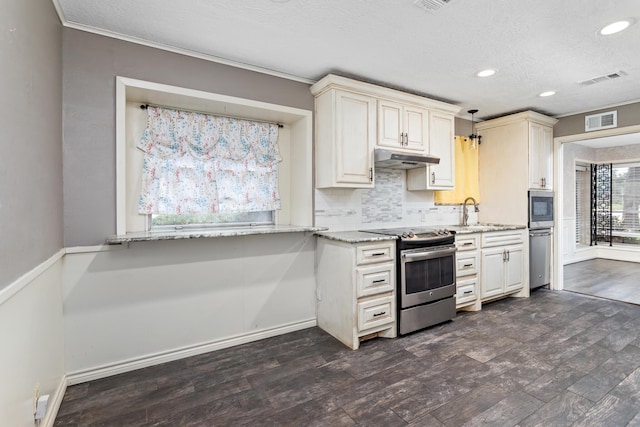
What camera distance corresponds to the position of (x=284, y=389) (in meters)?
2.12

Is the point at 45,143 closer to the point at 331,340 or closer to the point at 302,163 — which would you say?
the point at 302,163

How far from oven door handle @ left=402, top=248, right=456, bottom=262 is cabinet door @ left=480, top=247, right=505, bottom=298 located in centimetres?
79

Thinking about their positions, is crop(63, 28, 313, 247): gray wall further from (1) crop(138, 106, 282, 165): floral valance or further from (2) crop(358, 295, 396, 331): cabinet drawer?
(2) crop(358, 295, 396, 331): cabinet drawer

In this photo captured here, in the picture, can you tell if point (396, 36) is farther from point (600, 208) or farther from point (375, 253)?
point (600, 208)

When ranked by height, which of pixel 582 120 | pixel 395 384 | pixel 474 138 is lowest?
pixel 395 384

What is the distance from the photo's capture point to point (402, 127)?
3.36m

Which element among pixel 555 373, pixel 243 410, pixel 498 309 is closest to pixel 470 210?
pixel 498 309

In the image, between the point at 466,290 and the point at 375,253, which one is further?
the point at 466,290

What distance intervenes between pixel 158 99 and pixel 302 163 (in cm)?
135

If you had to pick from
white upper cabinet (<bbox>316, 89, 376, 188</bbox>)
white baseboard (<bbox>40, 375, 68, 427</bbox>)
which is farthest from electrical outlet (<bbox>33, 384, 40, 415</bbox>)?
white upper cabinet (<bbox>316, 89, 376, 188</bbox>)

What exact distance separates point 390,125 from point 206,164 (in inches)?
73.3

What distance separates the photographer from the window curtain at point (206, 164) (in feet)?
8.57

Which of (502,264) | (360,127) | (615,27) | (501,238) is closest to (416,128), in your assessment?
(360,127)

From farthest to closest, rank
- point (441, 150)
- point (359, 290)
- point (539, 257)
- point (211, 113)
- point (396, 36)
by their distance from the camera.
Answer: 1. point (539, 257)
2. point (441, 150)
3. point (211, 113)
4. point (359, 290)
5. point (396, 36)
